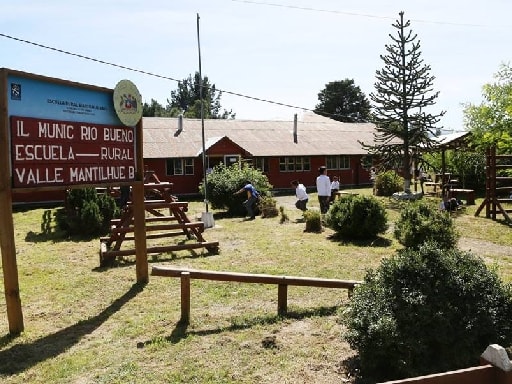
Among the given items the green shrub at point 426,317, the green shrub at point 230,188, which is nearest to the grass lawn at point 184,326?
the green shrub at point 426,317

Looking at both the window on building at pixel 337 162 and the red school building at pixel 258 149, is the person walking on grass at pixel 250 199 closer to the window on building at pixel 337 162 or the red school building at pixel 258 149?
the red school building at pixel 258 149

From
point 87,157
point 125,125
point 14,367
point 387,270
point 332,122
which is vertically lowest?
point 14,367

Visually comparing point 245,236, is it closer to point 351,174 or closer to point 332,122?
point 351,174

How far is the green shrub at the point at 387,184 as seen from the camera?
28.7 metres

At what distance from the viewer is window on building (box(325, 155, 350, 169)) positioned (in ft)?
124

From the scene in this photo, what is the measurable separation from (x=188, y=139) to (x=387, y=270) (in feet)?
96.9

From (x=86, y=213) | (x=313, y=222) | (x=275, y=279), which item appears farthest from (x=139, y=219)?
(x=313, y=222)

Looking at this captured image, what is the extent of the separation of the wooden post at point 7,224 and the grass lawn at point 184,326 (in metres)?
0.39

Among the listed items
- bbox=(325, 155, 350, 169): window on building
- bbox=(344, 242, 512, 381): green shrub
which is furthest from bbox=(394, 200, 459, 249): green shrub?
bbox=(325, 155, 350, 169): window on building

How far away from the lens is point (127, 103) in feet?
29.7

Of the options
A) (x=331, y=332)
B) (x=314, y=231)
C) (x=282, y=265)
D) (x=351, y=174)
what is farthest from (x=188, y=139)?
(x=331, y=332)

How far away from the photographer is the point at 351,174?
38875 mm

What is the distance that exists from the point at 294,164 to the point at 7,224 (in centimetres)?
3031

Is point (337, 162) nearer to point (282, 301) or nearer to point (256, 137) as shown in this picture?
point (256, 137)
